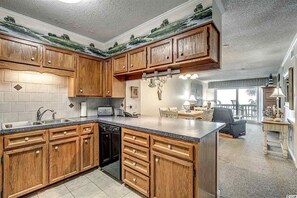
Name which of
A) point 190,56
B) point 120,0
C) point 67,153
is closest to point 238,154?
point 190,56

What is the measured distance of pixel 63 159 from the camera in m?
2.28

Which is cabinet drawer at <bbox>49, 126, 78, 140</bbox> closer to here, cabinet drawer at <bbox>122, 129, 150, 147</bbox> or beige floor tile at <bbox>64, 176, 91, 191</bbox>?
beige floor tile at <bbox>64, 176, 91, 191</bbox>

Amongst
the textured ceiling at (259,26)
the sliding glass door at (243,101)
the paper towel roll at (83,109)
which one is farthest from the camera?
the sliding glass door at (243,101)

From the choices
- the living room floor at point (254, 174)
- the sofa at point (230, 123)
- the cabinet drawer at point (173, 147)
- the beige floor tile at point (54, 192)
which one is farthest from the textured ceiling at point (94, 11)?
the sofa at point (230, 123)

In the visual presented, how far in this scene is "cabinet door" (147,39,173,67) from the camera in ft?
6.86

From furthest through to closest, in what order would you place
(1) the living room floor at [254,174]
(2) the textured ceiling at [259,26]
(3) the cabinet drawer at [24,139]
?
(1) the living room floor at [254,174]
(2) the textured ceiling at [259,26]
(3) the cabinet drawer at [24,139]

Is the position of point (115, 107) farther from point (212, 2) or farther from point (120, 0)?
point (212, 2)

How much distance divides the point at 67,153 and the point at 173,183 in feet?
5.68

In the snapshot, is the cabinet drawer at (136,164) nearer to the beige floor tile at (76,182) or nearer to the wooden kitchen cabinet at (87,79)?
the beige floor tile at (76,182)

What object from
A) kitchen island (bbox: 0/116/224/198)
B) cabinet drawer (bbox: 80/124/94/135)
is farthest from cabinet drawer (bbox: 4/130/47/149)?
cabinet drawer (bbox: 80/124/94/135)

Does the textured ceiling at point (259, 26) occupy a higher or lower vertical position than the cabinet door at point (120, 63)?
higher

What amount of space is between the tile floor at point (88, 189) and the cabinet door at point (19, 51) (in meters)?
1.89

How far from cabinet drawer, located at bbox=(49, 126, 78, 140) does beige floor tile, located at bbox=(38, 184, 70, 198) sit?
73 centimetres

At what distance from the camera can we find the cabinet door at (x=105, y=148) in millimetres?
2468
